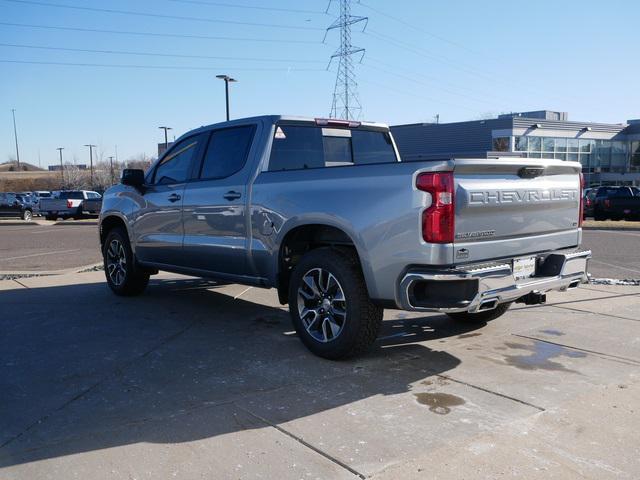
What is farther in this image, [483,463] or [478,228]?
[478,228]

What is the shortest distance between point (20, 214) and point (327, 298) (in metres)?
32.3

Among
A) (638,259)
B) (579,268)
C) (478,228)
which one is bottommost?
(638,259)

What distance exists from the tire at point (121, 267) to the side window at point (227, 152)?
1884 millimetres

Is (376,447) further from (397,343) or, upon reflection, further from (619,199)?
(619,199)

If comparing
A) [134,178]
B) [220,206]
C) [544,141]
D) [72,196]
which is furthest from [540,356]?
[544,141]

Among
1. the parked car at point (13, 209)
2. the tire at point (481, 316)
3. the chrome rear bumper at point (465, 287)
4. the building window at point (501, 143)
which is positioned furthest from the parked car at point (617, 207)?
the parked car at point (13, 209)

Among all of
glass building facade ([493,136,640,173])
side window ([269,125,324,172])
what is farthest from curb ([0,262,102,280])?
glass building facade ([493,136,640,173])

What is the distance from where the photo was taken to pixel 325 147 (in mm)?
6160

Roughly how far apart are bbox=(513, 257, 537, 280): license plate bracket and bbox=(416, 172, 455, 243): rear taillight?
780mm

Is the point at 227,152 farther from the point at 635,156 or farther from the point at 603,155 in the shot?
the point at 635,156

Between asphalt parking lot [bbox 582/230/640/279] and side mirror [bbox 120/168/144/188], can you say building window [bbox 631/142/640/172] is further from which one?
side mirror [bbox 120/168/144/188]

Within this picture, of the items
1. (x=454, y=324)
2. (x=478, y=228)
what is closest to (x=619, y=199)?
(x=454, y=324)

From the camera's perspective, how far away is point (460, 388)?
4305mm

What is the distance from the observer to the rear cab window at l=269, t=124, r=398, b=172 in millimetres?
5829
